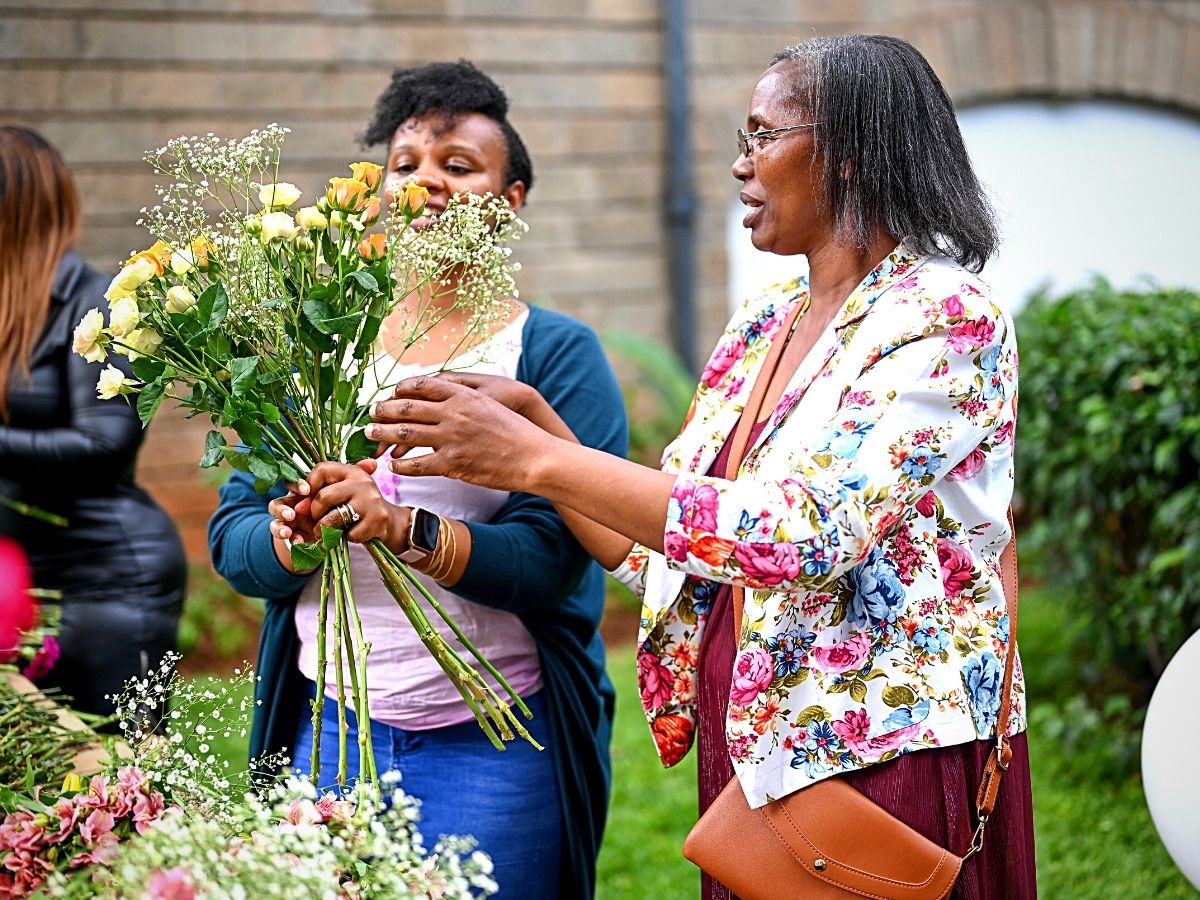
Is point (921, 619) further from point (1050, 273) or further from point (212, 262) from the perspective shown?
point (1050, 273)

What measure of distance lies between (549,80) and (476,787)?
6073 mm

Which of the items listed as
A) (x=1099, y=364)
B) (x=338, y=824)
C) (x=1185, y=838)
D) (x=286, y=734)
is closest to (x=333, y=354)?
(x=338, y=824)

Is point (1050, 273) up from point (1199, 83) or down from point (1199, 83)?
down

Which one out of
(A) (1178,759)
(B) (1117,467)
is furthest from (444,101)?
(B) (1117,467)

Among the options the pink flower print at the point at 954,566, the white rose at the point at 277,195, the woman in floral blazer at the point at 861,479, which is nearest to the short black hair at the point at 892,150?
the woman in floral blazer at the point at 861,479

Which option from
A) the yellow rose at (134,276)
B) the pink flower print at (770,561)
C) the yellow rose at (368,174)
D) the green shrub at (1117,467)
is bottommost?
the green shrub at (1117,467)

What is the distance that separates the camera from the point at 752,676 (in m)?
1.97

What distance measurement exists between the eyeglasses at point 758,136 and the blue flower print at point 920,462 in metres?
0.53

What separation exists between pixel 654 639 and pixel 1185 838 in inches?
43.5

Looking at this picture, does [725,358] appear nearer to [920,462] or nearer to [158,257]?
[920,462]

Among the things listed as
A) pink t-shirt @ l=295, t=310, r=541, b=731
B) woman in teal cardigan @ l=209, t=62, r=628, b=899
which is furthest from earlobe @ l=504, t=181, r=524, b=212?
pink t-shirt @ l=295, t=310, r=541, b=731

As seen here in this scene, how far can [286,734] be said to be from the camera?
8.11 feet

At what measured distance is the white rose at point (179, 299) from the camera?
1863 mm

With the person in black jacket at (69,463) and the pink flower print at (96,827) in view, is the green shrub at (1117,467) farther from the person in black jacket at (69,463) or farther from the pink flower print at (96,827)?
the pink flower print at (96,827)
